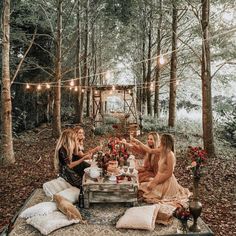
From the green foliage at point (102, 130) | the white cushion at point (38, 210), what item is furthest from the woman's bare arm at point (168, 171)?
the green foliage at point (102, 130)

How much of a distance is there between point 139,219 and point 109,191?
3.27ft

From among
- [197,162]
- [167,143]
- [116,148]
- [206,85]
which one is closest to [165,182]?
[167,143]

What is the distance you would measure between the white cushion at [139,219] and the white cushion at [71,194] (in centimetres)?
130

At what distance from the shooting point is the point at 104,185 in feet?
19.6

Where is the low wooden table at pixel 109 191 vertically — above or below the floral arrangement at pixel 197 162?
below

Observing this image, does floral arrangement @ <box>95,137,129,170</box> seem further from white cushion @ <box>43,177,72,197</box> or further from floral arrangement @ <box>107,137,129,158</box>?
white cushion @ <box>43,177,72,197</box>

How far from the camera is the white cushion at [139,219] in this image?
5164 mm

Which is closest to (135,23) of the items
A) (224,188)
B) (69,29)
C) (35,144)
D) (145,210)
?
(69,29)

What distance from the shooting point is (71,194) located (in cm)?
637

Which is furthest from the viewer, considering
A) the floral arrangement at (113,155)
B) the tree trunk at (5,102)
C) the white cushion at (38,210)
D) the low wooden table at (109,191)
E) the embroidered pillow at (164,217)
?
the tree trunk at (5,102)

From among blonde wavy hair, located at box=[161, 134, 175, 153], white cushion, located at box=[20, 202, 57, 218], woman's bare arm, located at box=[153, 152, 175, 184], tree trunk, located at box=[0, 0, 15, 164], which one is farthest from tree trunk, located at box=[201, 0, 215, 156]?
white cushion, located at box=[20, 202, 57, 218]

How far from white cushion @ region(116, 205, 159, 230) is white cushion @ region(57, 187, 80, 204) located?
1.30 meters

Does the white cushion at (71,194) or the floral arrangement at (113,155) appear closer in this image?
the white cushion at (71,194)

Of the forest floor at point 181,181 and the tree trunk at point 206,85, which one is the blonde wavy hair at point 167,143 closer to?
the forest floor at point 181,181
